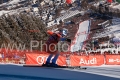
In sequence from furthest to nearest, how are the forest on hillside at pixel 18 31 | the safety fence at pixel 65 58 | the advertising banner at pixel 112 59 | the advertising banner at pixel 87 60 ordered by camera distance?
the forest on hillside at pixel 18 31
the advertising banner at pixel 112 59
the advertising banner at pixel 87 60
the safety fence at pixel 65 58

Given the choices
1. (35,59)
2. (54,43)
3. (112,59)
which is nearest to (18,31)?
(112,59)

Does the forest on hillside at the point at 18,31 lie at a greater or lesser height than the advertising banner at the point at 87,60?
greater

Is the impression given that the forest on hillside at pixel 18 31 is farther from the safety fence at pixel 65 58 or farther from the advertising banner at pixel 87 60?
the advertising banner at pixel 87 60

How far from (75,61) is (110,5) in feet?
204

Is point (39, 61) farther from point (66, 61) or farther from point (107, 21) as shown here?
point (107, 21)

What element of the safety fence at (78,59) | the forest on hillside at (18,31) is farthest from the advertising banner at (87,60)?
the forest on hillside at (18,31)

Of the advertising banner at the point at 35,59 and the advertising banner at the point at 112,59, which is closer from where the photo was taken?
the advertising banner at the point at 35,59

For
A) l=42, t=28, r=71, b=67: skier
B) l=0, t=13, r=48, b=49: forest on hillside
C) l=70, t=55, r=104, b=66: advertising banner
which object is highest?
l=0, t=13, r=48, b=49: forest on hillside

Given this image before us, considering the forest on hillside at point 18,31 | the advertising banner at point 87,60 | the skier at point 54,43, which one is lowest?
the advertising banner at point 87,60

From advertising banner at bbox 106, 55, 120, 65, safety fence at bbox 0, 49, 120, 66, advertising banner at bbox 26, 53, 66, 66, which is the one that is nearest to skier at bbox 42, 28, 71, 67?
safety fence at bbox 0, 49, 120, 66

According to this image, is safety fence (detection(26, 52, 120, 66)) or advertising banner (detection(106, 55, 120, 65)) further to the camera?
advertising banner (detection(106, 55, 120, 65))

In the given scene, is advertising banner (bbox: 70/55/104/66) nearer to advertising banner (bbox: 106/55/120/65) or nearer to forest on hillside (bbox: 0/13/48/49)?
advertising banner (bbox: 106/55/120/65)

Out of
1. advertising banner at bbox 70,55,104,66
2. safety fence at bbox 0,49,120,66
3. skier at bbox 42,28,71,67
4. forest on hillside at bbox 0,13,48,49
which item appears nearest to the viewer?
skier at bbox 42,28,71,67

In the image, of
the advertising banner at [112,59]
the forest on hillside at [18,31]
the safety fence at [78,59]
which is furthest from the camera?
the forest on hillside at [18,31]
